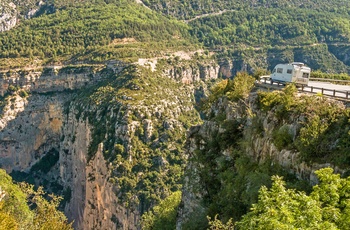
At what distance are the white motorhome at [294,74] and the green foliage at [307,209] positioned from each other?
55.0ft

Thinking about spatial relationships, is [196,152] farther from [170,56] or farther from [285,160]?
[170,56]

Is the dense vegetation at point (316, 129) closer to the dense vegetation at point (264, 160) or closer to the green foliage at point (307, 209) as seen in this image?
the dense vegetation at point (264, 160)

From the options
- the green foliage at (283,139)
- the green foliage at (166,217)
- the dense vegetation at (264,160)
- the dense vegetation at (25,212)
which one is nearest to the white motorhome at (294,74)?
the dense vegetation at (264,160)

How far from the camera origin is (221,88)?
3750 cm

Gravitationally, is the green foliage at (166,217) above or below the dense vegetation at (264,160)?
below

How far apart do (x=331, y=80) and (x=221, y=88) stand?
10.5 meters

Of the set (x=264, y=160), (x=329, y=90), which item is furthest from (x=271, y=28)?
(x=264, y=160)

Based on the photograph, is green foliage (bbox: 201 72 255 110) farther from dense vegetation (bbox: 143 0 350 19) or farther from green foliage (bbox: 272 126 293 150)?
dense vegetation (bbox: 143 0 350 19)

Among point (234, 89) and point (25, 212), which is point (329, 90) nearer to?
point (234, 89)

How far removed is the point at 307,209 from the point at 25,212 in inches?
1765

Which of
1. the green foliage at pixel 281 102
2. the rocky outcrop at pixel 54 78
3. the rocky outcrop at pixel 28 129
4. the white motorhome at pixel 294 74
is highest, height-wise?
the white motorhome at pixel 294 74

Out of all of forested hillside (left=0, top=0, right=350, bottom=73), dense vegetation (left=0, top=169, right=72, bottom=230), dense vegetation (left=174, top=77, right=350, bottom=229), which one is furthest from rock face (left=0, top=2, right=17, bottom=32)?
dense vegetation (left=174, top=77, right=350, bottom=229)

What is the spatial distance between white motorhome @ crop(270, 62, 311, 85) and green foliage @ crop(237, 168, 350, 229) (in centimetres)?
1676

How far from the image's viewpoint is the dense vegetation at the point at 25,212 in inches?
1431
